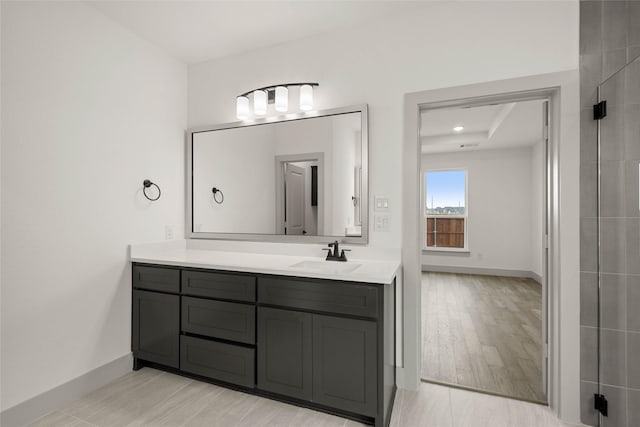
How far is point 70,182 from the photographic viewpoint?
1977 millimetres

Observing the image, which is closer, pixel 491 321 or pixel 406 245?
pixel 406 245

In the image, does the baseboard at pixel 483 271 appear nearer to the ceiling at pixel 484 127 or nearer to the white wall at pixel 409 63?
the ceiling at pixel 484 127

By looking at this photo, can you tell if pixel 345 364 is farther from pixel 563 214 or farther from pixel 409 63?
pixel 409 63

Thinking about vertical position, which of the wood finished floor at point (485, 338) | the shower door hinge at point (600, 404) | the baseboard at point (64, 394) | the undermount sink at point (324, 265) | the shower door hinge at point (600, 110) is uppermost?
the shower door hinge at point (600, 110)

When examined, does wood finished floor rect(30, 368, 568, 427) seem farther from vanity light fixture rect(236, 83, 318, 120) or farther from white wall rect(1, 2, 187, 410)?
vanity light fixture rect(236, 83, 318, 120)

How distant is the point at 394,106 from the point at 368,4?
68cm

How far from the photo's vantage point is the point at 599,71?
1737 mm

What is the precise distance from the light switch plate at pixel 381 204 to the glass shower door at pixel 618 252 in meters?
1.16

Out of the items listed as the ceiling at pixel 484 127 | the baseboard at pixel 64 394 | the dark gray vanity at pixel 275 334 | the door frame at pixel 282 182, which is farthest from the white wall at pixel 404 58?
the baseboard at pixel 64 394

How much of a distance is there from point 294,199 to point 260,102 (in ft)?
2.72

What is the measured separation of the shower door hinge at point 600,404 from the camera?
167 centimetres

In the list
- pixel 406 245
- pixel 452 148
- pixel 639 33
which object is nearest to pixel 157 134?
pixel 406 245

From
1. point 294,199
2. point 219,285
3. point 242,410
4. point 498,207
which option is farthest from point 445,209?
point 242,410

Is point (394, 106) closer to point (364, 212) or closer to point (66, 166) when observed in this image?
point (364, 212)
